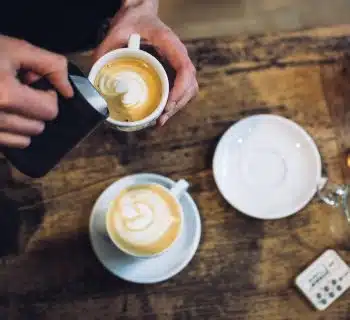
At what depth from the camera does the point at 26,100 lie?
0.68 metres

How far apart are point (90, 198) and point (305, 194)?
336 millimetres

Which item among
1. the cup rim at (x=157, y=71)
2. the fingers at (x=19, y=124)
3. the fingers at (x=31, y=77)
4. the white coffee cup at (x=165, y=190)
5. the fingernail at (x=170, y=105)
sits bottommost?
the white coffee cup at (x=165, y=190)

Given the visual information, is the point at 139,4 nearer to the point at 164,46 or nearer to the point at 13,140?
the point at 164,46

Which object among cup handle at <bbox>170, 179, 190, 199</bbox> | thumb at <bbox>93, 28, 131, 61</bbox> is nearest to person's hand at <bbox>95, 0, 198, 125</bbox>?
thumb at <bbox>93, 28, 131, 61</bbox>

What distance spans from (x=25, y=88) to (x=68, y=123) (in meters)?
0.06

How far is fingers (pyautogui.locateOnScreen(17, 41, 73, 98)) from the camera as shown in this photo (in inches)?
27.3

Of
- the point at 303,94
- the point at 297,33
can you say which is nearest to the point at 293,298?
the point at 303,94

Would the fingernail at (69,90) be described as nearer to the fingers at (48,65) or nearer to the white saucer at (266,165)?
the fingers at (48,65)

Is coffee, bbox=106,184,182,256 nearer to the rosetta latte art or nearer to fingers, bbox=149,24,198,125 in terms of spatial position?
the rosetta latte art

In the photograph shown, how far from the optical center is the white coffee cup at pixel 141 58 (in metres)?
0.80

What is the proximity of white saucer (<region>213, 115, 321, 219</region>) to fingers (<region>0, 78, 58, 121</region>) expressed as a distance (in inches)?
13.5

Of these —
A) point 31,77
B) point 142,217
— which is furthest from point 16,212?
point 31,77

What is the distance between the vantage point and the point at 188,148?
987 millimetres

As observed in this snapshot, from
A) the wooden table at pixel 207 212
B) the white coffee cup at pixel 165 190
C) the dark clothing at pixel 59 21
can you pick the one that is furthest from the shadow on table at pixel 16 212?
the dark clothing at pixel 59 21
